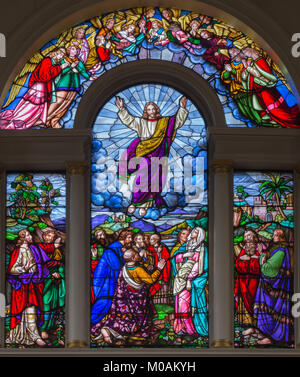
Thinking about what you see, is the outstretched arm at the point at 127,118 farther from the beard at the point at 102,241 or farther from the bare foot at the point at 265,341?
the bare foot at the point at 265,341

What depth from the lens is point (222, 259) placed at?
15.2 metres

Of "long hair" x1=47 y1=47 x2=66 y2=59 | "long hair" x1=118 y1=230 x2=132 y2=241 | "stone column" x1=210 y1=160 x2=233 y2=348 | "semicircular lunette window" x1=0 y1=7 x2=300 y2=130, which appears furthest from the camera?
"long hair" x1=47 y1=47 x2=66 y2=59

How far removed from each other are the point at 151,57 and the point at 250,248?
9.98 feet

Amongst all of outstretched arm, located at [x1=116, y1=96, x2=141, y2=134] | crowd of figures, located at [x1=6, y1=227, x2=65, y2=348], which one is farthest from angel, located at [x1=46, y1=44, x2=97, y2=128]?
crowd of figures, located at [x1=6, y1=227, x2=65, y2=348]

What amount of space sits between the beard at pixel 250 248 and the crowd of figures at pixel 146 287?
0.56 m

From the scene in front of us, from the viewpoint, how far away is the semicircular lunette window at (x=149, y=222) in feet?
50.2

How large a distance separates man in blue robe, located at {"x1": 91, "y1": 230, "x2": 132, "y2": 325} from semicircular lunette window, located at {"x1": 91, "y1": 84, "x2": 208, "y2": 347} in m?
0.01

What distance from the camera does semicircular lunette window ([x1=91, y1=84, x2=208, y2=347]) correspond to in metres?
15.3

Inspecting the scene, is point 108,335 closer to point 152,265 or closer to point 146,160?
point 152,265

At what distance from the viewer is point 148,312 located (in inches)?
603

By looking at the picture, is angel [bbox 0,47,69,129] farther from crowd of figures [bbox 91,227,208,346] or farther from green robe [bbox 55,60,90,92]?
crowd of figures [bbox 91,227,208,346]

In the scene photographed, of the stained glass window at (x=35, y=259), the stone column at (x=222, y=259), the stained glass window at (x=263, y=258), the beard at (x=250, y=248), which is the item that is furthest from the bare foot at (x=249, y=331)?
the stained glass window at (x=35, y=259)
